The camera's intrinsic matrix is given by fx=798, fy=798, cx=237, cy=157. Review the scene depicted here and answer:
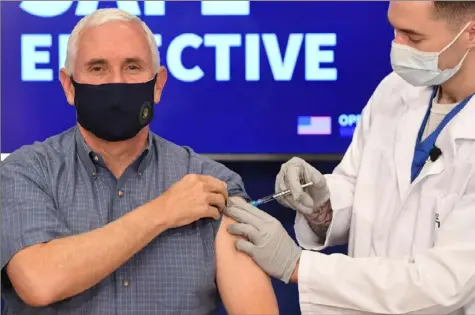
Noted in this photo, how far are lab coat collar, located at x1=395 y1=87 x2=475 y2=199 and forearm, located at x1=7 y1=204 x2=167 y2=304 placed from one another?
0.82 meters

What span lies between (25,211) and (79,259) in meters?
0.20

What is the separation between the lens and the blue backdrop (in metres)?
3.08

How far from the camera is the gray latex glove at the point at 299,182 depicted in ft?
7.68

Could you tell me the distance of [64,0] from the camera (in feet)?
10.1

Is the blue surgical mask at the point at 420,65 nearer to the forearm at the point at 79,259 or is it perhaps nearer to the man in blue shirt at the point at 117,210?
the man in blue shirt at the point at 117,210

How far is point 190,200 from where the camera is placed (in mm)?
1954

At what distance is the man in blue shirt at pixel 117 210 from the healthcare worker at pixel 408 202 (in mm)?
130

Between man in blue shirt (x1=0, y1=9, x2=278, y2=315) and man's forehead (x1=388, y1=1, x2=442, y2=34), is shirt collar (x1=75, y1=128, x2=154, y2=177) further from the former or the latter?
man's forehead (x1=388, y1=1, x2=442, y2=34)

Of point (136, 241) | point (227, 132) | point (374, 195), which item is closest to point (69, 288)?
point (136, 241)

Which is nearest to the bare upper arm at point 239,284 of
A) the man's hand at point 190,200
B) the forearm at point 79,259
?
the man's hand at point 190,200

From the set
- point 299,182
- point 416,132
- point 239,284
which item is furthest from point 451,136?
point 239,284

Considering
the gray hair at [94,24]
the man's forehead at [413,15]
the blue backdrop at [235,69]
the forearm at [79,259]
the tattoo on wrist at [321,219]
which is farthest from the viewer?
the blue backdrop at [235,69]

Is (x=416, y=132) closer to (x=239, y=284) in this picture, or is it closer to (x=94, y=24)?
(x=239, y=284)

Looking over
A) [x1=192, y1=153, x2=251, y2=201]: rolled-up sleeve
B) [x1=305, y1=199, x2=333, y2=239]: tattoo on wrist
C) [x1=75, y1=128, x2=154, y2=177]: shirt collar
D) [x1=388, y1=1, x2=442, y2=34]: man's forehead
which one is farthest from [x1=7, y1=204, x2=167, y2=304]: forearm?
[x1=388, y1=1, x2=442, y2=34]: man's forehead
